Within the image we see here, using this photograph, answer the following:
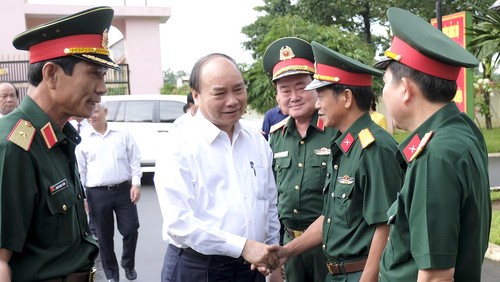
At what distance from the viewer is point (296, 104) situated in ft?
10.6

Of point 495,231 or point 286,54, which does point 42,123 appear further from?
point 495,231

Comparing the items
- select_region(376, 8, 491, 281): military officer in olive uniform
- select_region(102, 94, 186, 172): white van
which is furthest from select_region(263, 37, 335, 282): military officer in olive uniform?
select_region(102, 94, 186, 172): white van

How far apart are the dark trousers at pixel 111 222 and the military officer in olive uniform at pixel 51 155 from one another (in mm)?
3175

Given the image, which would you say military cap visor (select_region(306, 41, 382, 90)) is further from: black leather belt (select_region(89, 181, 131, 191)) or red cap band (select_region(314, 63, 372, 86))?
black leather belt (select_region(89, 181, 131, 191))

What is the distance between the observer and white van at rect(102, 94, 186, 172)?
1034 centimetres

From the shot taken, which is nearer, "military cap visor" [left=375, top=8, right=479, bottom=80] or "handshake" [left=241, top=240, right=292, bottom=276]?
"military cap visor" [left=375, top=8, right=479, bottom=80]

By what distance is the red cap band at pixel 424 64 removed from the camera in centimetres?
188

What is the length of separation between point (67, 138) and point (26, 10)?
1721cm

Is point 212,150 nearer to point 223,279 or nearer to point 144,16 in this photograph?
point 223,279

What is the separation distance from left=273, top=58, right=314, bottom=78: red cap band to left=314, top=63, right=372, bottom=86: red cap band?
1.87ft

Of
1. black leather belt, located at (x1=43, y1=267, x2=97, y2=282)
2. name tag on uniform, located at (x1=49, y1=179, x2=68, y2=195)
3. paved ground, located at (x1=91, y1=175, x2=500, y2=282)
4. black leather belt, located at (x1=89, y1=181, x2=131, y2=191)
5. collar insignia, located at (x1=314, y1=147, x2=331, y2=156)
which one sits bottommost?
paved ground, located at (x1=91, y1=175, x2=500, y2=282)

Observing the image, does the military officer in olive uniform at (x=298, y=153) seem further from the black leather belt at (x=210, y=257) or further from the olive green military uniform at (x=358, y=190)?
the black leather belt at (x=210, y=257)

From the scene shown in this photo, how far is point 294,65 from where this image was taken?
3.32 metres

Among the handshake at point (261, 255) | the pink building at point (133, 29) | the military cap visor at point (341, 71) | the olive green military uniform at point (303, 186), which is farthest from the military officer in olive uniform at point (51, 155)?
the pink building at point (133, 29)
